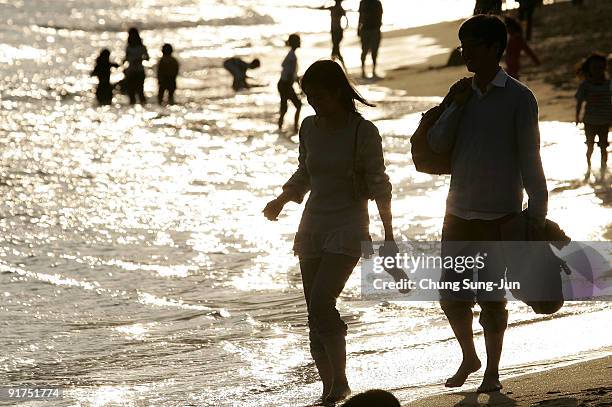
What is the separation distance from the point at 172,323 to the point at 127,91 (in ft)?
66.3

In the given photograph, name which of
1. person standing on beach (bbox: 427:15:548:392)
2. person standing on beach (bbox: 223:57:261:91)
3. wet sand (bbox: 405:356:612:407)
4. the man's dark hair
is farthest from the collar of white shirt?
person standing on beach (bbox: 223:57:261:91)

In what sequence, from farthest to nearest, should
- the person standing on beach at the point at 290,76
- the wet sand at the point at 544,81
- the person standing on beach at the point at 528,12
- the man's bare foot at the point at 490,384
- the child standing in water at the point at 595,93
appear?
the person standing on beach at the point at 528,12 < the person standing on beach at the point at 290,76 < the child standing in water at the point at 595,93 < the man's bare foot at the point at 490,384 < the wet sand at the point at 544,81

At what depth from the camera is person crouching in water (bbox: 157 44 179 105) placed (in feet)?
96.0

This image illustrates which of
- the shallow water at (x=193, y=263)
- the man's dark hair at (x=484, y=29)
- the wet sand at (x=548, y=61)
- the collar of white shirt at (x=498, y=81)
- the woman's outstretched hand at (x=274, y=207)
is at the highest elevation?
the man's dark hair at (x=484, y=29)

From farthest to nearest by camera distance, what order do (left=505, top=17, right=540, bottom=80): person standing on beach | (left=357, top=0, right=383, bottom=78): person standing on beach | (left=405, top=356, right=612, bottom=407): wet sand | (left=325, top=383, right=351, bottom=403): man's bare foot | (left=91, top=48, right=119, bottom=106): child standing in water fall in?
(left=91, top=48, right=119, bottom=106): child standing in water < (left=357, top=0, right=383, bottom=78): person standing on beach < (left=505, top=17, right=540, bottom=80): person standing on beach < (left=325, top=383, right=351, bottom=403): man's bare foot < (left=405, top=356, right=612, bottom=407): wet sand

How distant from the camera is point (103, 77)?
30.0 metres

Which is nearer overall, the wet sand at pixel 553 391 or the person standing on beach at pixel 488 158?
the wet sand at pixel 553 391

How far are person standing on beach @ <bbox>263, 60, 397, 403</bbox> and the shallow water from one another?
60 cm

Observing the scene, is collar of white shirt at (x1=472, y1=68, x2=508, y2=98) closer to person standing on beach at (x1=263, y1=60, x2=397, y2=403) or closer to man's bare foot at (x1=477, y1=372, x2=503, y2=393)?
person standing on beach at (x1=263, y1=60, x2=397, y2=403)

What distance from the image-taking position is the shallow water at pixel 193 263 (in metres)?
8.51

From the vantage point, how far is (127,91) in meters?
30.3

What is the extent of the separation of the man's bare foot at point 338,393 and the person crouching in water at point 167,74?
22650 mm

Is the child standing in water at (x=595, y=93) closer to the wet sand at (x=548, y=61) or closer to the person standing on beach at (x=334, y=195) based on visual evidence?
the wet sand at (x=548, y=61)

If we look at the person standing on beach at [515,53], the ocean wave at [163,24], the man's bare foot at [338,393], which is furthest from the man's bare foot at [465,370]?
the ocean wave at [163,24]
